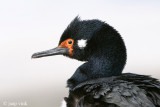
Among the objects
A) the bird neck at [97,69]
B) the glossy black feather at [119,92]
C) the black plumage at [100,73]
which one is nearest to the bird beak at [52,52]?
the black plumage at [100,73]

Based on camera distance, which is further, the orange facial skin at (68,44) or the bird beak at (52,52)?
the bird beak at (52,52)

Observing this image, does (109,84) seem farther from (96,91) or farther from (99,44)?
(99,44)

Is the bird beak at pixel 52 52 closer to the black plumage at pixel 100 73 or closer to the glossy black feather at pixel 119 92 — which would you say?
the black plumage at pixel 100 73

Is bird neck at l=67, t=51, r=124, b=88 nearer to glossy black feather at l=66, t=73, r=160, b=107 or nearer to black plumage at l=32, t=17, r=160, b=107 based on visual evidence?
black plumage at l=32, t=17, r=160, b=107

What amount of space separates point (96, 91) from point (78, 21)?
1.43m

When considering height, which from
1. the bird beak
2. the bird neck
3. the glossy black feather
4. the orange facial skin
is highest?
the orange facial skin

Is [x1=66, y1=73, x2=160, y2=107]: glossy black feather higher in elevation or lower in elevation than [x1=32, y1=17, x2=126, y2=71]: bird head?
lower

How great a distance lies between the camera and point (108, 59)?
5625mm

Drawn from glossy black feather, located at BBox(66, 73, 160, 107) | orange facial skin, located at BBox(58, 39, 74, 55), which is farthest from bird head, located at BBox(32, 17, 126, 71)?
glossy black feather, located at BBox(66, 73, 160, 107)

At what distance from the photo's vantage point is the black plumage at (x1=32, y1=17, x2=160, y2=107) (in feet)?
15.7

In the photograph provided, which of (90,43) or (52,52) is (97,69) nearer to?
(90,43)

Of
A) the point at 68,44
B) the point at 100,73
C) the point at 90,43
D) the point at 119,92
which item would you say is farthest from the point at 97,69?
the point at 119,92

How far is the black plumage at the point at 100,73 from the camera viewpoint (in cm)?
478

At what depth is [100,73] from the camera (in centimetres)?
564
